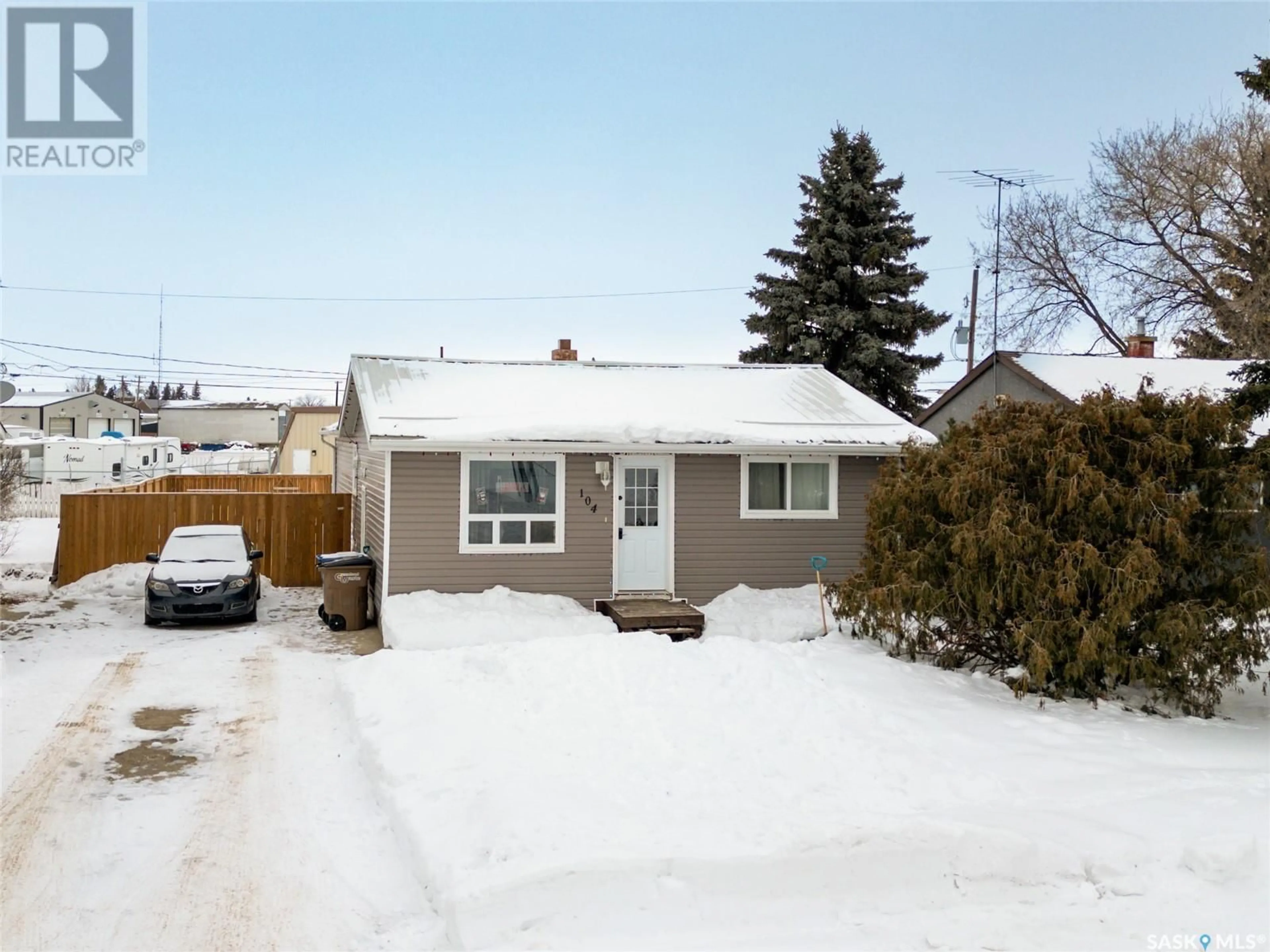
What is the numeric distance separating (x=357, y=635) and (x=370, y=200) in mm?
13385

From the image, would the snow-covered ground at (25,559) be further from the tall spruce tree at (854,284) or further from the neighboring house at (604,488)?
the tall spruce tree at (854,284)

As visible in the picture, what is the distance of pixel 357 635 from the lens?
12719mm

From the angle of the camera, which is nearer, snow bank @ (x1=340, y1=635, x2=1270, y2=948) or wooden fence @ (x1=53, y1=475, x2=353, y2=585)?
snow bank @ (x1=340, y1=635, x2=1270, y2=948)

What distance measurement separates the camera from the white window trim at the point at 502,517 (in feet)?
42.5

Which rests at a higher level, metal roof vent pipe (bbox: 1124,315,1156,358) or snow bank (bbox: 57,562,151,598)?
metal roof vent pipe (bbox: 1124,315,1156,358)

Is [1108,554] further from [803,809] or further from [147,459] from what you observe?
[147,459]

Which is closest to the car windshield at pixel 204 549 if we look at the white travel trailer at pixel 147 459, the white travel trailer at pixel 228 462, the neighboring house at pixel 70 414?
the white travel trailer at pixel 147 459

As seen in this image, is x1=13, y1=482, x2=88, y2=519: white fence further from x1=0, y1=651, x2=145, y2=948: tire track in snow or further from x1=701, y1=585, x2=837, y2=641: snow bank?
x1=701, y1=585, x2=837, y2=641: snow bank

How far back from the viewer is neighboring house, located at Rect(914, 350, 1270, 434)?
1902 centimetres

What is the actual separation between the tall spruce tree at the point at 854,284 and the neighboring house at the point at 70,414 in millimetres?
48816

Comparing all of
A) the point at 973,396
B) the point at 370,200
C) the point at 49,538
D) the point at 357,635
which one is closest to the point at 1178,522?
the point at 357,635

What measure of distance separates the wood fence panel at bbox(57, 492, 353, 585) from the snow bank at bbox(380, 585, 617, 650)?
5.01 m

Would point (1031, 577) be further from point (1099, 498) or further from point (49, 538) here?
point (49, 538)

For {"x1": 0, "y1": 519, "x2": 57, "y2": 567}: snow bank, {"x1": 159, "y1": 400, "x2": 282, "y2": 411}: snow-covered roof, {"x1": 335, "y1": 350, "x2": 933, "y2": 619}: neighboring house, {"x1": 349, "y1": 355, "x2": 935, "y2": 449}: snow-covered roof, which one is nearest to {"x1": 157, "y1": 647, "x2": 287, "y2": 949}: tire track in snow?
{"x1": 335, "y1": 350, "x2": 933, "y2": 619}: neighboring house
